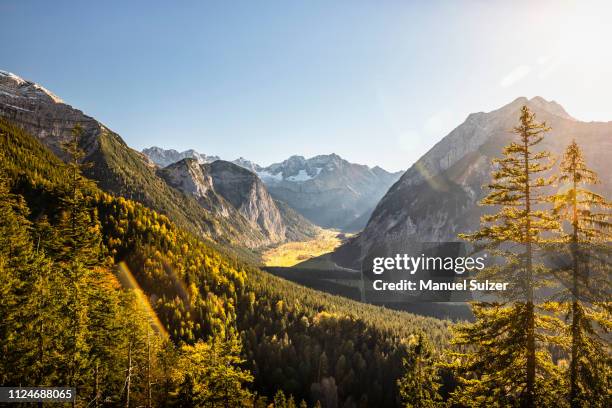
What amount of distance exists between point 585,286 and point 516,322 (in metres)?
3.98

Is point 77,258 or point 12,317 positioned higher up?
point 77,258

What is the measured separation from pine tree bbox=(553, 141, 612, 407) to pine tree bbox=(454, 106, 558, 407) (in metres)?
1.22

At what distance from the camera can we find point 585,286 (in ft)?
61.2

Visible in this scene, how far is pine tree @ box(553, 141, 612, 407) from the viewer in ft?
58.6

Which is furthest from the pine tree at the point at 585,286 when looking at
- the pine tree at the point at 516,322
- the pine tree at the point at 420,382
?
the pine tree at the point at 420,382

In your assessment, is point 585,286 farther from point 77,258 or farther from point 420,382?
point 77,258

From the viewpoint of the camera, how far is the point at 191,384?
1367 inches

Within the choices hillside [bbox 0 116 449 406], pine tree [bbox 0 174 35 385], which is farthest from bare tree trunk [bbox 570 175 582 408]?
hillside [bbox 0 116 449 406]

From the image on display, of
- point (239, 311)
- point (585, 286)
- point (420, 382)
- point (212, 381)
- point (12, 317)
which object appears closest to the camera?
point (585, 286)

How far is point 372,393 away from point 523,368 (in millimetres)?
90831

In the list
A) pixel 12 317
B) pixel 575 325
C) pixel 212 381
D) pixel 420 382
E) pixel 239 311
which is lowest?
pixel 239 311

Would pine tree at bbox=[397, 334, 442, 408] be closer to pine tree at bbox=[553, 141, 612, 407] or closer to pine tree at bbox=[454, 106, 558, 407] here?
pine tree at bbox=[454, 106, 558, 407]

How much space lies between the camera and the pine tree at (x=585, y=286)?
17.9 metres

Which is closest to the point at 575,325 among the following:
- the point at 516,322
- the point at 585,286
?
the point at 585,286
